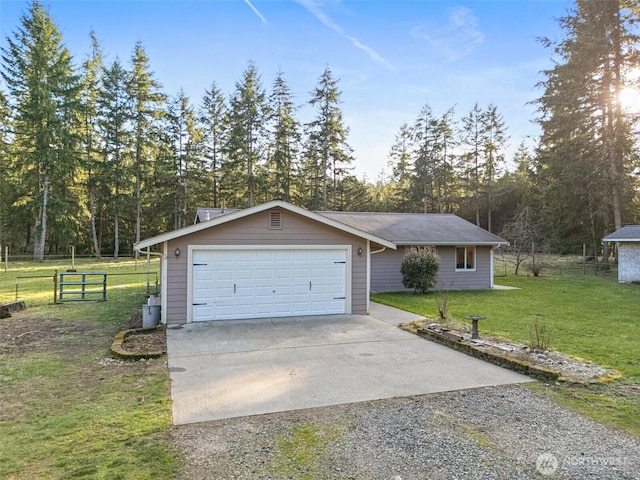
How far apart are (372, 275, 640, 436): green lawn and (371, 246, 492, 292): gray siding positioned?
0.81 metres

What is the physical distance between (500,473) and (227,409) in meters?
2.73

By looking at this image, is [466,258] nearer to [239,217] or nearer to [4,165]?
[239,217]

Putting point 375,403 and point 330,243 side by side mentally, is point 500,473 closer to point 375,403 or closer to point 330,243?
point 375,403

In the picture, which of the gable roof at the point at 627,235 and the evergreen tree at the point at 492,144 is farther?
the evergreen tree at the point at 492,144

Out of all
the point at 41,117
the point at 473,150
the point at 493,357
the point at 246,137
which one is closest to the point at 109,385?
the point at 493,357

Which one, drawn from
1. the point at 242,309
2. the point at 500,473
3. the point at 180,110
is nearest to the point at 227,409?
the point at 500,473

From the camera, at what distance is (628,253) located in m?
17.6

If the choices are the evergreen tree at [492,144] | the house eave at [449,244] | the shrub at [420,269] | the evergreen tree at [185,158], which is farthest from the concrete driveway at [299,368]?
the evergreen tree at [492,144]

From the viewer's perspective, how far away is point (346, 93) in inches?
1287

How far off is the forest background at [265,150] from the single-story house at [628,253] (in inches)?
151

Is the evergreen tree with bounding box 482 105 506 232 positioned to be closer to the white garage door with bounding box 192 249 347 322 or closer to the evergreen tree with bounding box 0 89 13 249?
the white garage door with bounding box 192 249 347 322

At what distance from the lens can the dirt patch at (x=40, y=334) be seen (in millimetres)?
7199

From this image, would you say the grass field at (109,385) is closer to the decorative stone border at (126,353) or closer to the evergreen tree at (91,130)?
the decorative stone border at (126,353)

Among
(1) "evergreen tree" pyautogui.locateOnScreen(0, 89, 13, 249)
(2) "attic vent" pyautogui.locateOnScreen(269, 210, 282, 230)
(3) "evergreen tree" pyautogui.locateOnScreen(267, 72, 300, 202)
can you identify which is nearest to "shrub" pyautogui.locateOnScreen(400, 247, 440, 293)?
(2) "attic vent" pyautogui.locateOnScreen(269, 210, 282, 230)
